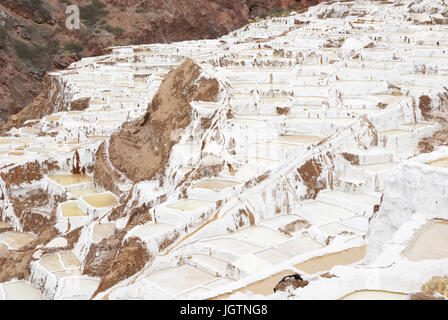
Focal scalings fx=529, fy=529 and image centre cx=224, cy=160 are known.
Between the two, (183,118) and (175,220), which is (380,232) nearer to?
(175,220)

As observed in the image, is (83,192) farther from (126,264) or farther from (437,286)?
(437,286)

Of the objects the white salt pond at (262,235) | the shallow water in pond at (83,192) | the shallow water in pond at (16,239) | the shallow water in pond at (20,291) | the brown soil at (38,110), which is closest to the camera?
the white salt pond at (262,235)

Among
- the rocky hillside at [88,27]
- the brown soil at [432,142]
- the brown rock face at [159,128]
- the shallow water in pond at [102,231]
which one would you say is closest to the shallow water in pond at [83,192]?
the brown rock face at [159,128]

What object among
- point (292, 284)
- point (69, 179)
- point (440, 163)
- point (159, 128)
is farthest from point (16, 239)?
point (440, 163)

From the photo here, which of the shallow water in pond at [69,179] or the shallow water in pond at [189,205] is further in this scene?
the shallow water in pond at [69,179]

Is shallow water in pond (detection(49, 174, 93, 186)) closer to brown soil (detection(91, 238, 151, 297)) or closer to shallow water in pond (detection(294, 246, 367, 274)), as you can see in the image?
brown soil (detection(91, 238, 151, 297))

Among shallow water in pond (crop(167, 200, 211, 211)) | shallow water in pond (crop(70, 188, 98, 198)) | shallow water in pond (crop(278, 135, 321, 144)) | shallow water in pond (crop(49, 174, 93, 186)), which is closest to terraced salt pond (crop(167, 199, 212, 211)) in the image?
shallow water in pond (crop(167, 200, 211, 211))

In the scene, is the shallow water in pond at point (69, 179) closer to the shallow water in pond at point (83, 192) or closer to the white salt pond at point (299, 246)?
the shallow water in pond at point (83, 192)
